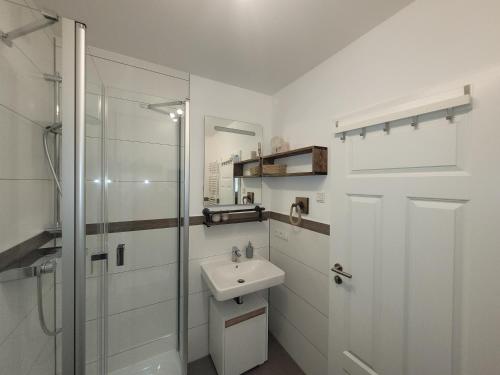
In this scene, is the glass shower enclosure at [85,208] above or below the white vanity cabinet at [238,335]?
above

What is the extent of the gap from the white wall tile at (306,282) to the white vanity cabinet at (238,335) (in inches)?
13.1

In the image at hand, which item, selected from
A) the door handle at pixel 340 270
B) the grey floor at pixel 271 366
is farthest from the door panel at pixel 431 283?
the grey floor at pixel 271 366

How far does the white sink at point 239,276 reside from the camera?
57.2 inches

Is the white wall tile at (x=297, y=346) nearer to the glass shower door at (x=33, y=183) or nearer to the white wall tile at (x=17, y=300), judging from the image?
the glass shower door at (x=33, y=183)

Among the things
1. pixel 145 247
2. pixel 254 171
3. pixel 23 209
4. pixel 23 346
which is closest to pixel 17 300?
pixel 23 346

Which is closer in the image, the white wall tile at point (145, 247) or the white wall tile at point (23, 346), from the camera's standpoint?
the white wall tile at point (23, 346)

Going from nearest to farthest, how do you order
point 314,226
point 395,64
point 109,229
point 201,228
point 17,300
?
point 17,300 < point 395,64 < point 109,229 < point 314,226 < point 201,228

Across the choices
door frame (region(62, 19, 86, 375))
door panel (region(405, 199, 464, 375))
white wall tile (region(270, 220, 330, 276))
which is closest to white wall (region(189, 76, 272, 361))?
white wall tile (region(270, 220, 330, 276))

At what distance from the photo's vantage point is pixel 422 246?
0.97 meters

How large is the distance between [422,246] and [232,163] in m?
1.53

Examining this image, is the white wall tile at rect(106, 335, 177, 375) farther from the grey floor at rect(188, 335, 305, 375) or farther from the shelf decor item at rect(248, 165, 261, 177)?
the shelf decor item at rect(248, 165, 261, 177)

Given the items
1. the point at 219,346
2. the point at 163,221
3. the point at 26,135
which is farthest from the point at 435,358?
the point at 26,135

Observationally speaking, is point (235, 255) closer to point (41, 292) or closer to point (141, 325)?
point (141, 325)

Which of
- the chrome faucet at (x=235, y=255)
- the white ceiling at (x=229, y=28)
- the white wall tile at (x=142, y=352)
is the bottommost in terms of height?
the white wall tile at (x=142, y=352)
